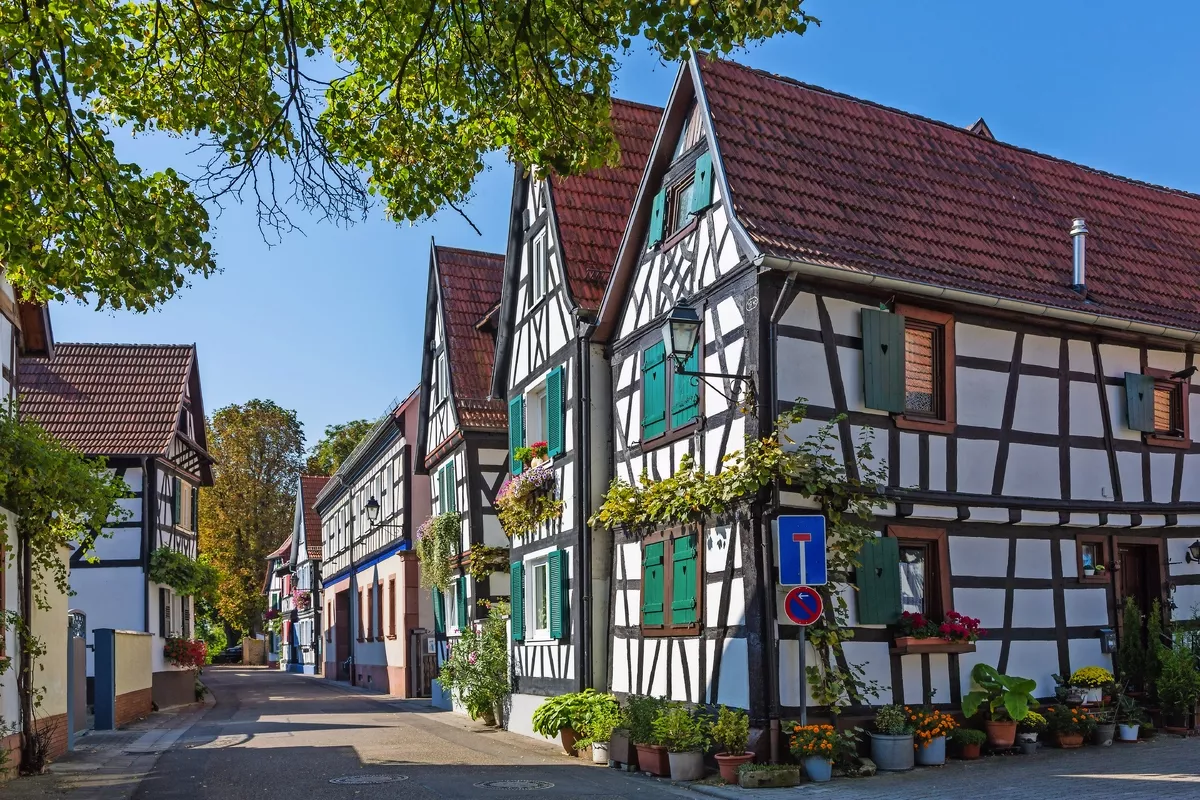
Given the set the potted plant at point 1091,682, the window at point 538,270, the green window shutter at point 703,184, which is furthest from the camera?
the window at point 538,270

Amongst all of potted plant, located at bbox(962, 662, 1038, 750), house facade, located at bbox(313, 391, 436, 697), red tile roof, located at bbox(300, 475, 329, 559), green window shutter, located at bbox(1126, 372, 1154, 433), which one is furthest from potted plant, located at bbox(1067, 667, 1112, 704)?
red tile roof, located at bbox(300, 475, 329, 559)

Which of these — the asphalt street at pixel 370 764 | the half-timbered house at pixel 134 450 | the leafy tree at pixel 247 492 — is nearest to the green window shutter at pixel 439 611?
the asphalt street at pixel 370 764

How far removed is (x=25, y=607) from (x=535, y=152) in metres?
8.81

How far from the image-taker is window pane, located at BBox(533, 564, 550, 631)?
1970cm

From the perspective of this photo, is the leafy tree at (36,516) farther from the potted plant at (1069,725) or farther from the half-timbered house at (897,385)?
the potted plant at (1069,725)

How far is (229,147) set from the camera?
9.44 meters

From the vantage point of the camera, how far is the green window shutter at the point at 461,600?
966 inches

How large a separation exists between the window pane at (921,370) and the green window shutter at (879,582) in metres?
1.81

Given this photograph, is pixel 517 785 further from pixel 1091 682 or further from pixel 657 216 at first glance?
pixel 657 216

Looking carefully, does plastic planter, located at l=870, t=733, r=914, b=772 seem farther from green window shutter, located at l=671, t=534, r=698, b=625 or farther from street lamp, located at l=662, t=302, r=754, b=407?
street lamp, located at l=662, t=302, r=754, b=407

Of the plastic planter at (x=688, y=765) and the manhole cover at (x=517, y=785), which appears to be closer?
the manhole cover at (x=517, y=785)

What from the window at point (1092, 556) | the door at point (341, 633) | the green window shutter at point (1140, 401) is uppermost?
the green window shutter at point (1140, 401)

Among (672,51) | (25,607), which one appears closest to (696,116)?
(672,51)

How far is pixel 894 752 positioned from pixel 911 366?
4.38 m
